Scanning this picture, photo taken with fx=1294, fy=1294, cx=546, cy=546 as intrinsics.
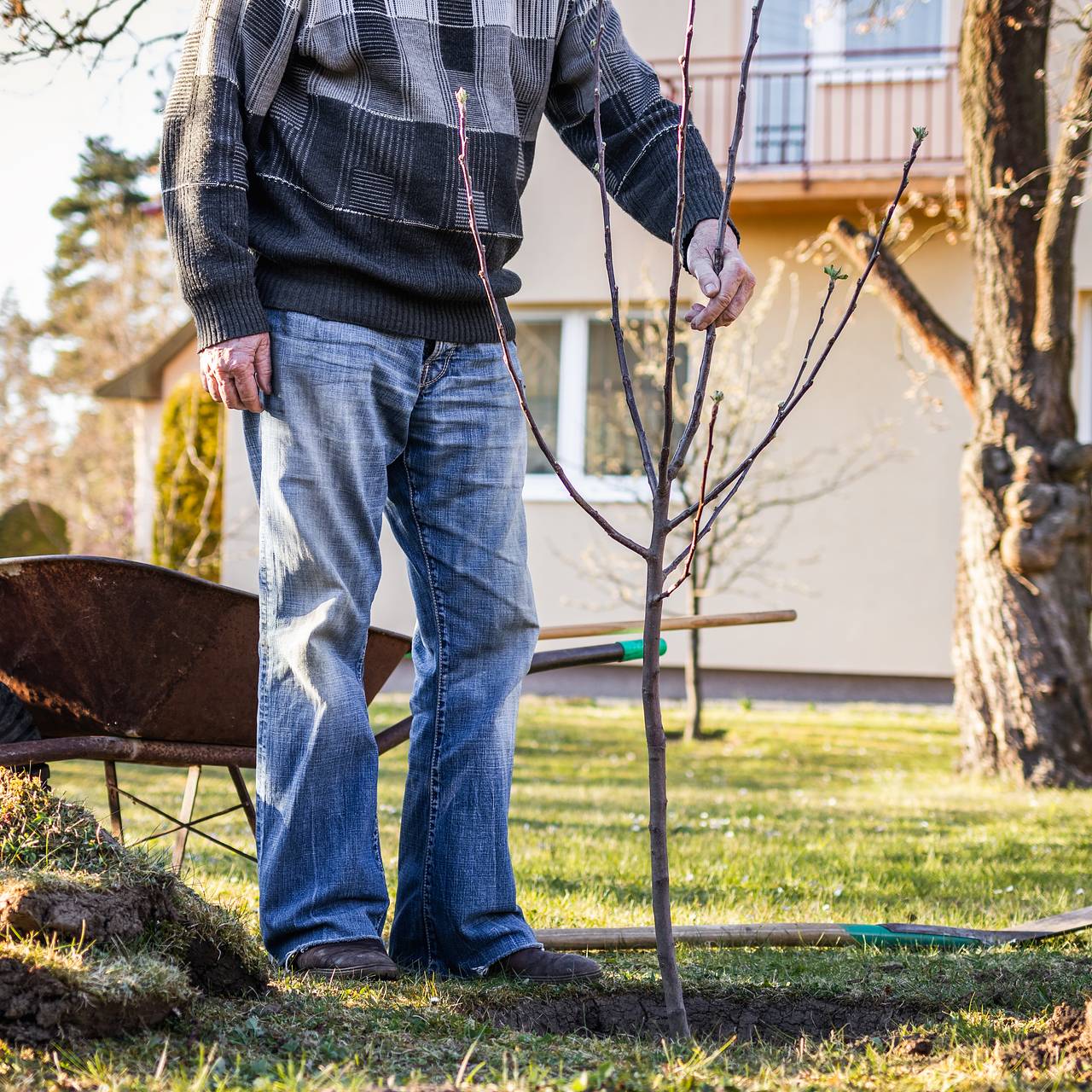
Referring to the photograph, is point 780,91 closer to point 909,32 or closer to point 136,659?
point 909,32

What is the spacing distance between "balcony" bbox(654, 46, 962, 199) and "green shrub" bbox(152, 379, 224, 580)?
16.1ft

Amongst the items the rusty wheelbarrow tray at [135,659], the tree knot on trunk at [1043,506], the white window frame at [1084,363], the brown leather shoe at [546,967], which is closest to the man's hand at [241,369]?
the rusty wheelbarrow tray at [135,659]

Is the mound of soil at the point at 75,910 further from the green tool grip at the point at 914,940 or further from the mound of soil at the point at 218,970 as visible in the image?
the green tool grip at the point at 914,940

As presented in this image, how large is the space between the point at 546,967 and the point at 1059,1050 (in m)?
0.82

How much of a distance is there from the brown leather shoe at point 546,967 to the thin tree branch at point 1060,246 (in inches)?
167

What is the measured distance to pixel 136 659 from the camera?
2.61m

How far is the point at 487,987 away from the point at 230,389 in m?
1.06

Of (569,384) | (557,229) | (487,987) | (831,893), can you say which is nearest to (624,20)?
(557,229)

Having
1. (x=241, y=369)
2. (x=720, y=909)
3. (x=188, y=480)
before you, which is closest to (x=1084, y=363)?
(x=188, y=480)

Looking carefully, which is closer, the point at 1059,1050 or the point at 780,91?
the point at 1059,1050

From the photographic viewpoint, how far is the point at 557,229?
10.3 meters

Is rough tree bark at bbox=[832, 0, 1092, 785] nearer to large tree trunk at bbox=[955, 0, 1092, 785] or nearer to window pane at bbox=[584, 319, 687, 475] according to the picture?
large tree trunk at bbox=[955, 0, 1092, 785]

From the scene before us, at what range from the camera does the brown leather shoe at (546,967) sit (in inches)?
84.3

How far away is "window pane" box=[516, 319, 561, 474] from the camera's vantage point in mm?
10367
